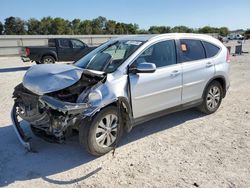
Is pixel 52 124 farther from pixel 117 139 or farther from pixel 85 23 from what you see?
pixel 85 23

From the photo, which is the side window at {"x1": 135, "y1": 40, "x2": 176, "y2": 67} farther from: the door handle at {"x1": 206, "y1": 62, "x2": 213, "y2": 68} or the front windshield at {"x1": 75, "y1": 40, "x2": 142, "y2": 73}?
the door handle at {"x1": 206, "y1": 62, "x2": 213, "y2": 68}

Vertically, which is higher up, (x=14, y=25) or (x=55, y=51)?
(x=14, y=25)

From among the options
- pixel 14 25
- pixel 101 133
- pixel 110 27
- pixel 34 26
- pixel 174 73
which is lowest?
pixel 101 133

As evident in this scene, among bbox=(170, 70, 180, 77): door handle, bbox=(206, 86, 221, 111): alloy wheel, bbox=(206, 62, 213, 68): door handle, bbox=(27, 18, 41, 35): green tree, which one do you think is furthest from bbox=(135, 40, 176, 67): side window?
bbox=(27, 18, 41, 35): green tree

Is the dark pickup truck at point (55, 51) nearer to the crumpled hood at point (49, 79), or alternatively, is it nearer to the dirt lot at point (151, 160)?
the dirt lot at point (151, 160)

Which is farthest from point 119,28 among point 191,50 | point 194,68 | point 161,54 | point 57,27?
point 161,54

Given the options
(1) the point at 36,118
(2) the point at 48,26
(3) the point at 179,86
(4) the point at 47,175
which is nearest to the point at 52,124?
(1) the point at 36,118

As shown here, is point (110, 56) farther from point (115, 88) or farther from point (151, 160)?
point (151, 160)

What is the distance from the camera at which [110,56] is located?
484 centimetres

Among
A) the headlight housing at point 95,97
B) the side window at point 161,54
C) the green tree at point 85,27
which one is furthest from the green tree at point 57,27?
the headlight housing at point 95,97

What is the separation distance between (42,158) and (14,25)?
72.3 m

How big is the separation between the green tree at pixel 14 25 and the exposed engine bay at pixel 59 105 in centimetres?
6807

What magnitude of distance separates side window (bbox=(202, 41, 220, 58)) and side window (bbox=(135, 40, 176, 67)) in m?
1.09

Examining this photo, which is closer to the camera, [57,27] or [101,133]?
[101,133]
